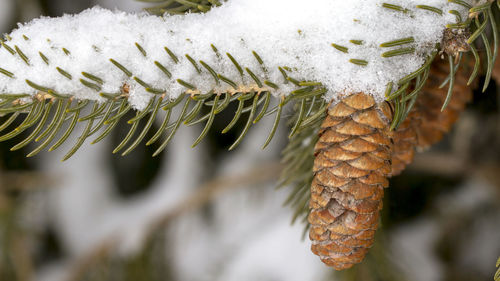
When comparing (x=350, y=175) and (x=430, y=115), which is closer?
(x=350, y=175)

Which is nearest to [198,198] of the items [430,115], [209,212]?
[209,212]

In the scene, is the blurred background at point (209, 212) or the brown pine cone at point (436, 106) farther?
the blurred background at point (209, 212)

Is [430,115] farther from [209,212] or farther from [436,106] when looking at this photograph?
[209,212]

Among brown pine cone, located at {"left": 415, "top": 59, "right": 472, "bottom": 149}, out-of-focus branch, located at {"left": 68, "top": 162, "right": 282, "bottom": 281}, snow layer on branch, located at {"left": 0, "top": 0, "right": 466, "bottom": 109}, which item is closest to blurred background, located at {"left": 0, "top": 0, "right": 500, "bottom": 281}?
out-of-focus branch, located at {"left": 68, "top": 162, "right": 282, "bottom": 281}

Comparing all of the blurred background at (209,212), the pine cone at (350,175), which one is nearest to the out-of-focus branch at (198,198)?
the blurred background at (209,212)

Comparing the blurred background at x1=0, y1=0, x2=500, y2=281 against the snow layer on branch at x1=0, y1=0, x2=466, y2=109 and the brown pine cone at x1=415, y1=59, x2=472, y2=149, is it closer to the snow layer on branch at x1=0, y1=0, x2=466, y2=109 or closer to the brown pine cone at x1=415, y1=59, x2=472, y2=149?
the brown pine cone at x1=415, y1=59, x2=472, y2=149

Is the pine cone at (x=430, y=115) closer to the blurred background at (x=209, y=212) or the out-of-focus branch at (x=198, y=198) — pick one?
the blurred background at (x=209, y=212)

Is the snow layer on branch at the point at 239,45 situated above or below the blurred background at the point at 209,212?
above

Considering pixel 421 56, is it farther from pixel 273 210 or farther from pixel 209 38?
pixel 273 210
